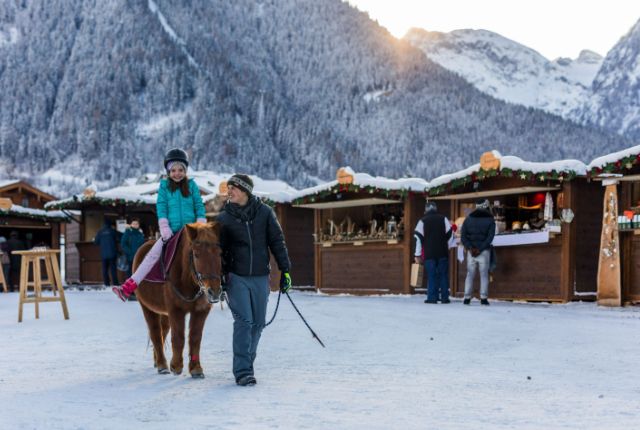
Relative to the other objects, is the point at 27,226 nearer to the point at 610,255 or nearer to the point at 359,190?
the point at 359,190

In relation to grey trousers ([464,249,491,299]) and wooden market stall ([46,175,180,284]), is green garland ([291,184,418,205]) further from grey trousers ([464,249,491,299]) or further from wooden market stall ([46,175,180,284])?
wooden market stall ([46,175,180,284])

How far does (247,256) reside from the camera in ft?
21.3

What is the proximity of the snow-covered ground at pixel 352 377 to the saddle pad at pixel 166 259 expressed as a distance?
78cm

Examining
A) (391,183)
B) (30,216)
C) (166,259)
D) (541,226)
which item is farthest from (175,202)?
(30,216)

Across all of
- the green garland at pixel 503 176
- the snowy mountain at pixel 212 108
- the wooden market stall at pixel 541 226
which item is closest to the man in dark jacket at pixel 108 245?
the green garland at pixel 503 176

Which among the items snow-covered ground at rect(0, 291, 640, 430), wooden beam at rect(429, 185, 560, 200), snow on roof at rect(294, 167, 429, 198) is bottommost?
snow-covered ground at rect(0, 291, 640, 430)

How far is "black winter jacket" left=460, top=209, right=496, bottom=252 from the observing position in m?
14.9

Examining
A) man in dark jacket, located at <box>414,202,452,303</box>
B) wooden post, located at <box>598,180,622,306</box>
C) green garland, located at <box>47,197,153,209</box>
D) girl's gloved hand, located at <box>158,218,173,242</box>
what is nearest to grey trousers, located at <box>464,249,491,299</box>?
man in dark jacket, located at <box>414,202,452,303</box>

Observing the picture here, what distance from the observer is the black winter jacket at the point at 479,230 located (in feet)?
48.8

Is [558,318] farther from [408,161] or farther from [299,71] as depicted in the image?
[299,71]

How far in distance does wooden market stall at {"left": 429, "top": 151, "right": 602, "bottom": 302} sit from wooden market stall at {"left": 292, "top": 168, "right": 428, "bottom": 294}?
1.77 meters

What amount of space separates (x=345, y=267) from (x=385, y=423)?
15.2m

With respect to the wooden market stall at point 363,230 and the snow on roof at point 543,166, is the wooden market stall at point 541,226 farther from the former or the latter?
the wooden market stall at point 363,230

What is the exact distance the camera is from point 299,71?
12669 cm
